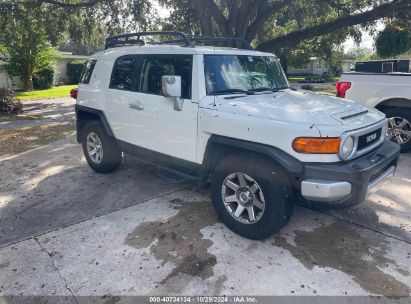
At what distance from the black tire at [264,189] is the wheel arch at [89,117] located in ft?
7.79

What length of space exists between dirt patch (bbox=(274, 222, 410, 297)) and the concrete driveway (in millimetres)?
10

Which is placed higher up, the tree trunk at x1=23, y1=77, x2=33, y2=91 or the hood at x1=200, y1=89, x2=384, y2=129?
the tree trunk at x1=23, y1=77, x2=33, y2=91

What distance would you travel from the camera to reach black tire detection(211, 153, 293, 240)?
344cm

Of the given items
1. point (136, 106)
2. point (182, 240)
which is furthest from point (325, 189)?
point (136, 106)

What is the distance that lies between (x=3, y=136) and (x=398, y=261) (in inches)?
372

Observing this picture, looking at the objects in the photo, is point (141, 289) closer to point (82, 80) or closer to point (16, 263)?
point (16, 263)

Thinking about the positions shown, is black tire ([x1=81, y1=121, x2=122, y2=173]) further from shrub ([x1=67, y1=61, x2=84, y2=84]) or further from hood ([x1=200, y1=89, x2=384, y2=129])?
shrub ([x1=67, y1=61, x2=84, y2=84])

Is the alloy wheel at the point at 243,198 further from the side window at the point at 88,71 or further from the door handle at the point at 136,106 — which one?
the side window at the point at 88,71

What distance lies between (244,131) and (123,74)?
8.09 ft

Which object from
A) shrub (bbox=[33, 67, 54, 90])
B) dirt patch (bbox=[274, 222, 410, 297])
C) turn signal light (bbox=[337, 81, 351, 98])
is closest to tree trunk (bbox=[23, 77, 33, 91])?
shrub (bbox=[33, 67, 54, 90])

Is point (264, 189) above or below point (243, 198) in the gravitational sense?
above

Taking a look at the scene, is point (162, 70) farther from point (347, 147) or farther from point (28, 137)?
point (28, 137)

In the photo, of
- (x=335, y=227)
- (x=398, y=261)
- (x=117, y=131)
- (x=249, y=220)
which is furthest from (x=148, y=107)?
(x=398, y=261)

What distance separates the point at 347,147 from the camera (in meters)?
3.32
